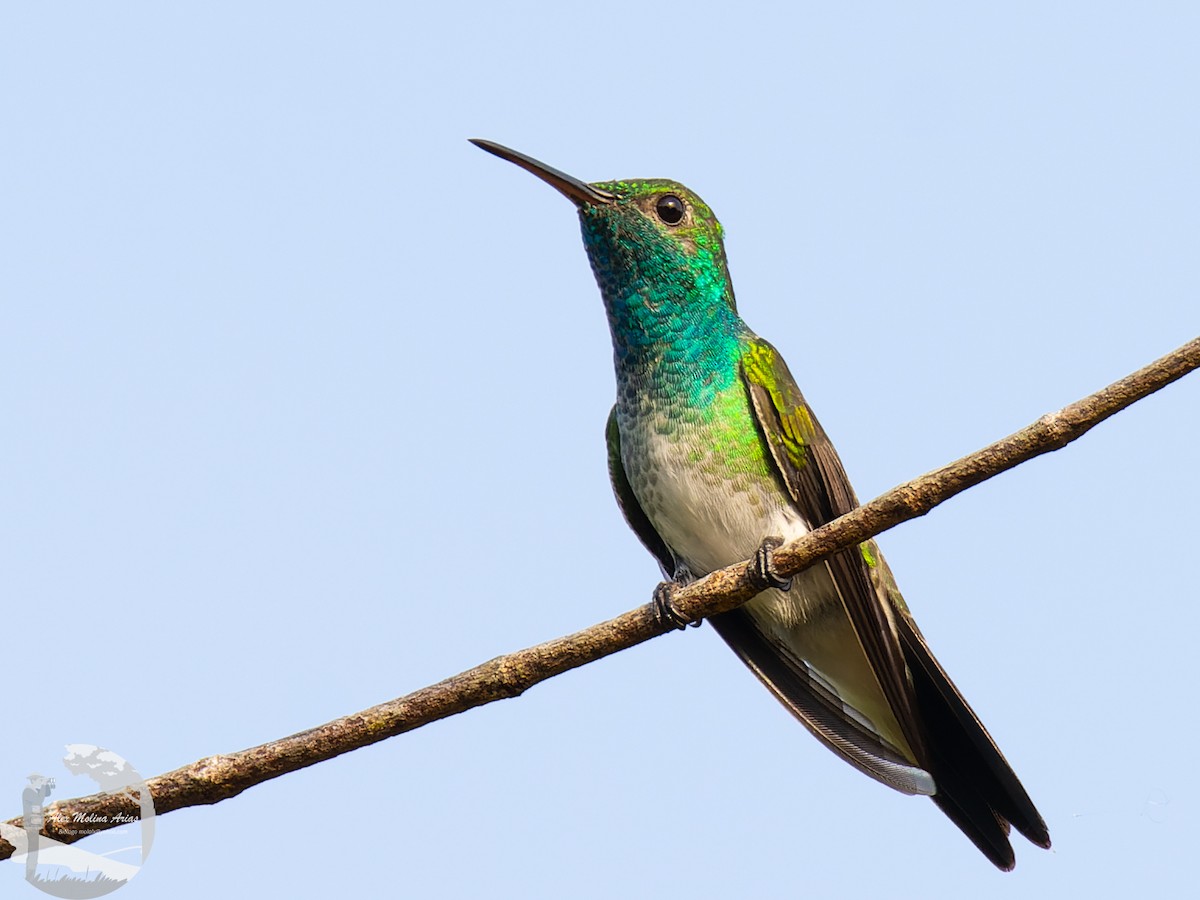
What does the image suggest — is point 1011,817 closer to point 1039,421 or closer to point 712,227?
point 1039,421

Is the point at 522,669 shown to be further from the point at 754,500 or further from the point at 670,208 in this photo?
the point at 670,208

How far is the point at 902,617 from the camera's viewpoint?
6734 millimetres

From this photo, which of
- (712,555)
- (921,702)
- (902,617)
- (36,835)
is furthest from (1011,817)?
(36,835)

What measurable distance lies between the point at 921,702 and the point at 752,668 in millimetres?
963

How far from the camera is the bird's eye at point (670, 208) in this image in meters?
7.14

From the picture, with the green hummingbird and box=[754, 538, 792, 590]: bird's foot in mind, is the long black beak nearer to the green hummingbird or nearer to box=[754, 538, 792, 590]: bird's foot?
the green hummingbird

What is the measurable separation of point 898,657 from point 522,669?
98.5 inches

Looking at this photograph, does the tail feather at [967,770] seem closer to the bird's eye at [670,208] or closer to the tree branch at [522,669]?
the tree branch at [522,669]

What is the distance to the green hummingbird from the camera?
6242mm

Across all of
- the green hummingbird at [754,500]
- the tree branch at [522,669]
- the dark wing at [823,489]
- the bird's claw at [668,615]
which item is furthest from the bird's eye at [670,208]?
the tree branch at [522,669]

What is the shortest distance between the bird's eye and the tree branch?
300 centimetres

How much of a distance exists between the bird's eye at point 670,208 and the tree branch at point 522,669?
3000 mm

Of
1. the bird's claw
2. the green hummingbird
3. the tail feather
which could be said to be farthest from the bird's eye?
the tail feather

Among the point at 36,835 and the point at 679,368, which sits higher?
the point at 679,368
